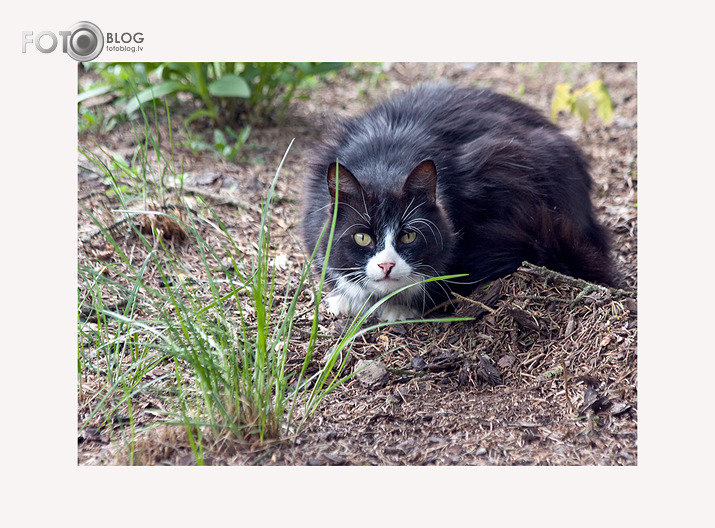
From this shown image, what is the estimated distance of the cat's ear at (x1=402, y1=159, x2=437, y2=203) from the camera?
3.07m

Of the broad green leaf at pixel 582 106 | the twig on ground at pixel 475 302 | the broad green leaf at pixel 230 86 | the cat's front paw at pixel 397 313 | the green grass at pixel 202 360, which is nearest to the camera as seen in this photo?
the green grass at pixel 202 360

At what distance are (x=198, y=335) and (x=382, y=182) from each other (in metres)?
1.25

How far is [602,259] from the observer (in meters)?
3.49

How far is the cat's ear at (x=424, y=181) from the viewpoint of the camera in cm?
307

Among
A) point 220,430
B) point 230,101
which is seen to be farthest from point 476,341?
point 230,101

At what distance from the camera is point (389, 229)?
3.08m

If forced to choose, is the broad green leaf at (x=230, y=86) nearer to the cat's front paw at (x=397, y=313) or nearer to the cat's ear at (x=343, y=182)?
the cat's ear at (x=343, y=182)

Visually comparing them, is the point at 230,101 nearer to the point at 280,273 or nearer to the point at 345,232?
the point at 280,273

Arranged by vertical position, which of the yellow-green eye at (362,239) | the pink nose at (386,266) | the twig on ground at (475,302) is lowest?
the twig on ground at (475,302)

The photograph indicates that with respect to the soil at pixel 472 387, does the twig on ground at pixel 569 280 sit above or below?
above

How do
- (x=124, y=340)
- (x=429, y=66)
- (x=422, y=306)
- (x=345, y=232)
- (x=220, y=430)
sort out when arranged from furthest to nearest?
(x=429, y=66), (x=422, y=306), (x=345, y=232), (x=124, y=340), (x=220, y=430)

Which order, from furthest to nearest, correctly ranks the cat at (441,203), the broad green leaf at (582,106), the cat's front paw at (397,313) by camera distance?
the broad green leaf at (582,106), the cat's front paw at (397,313), the cat at (441,203)
